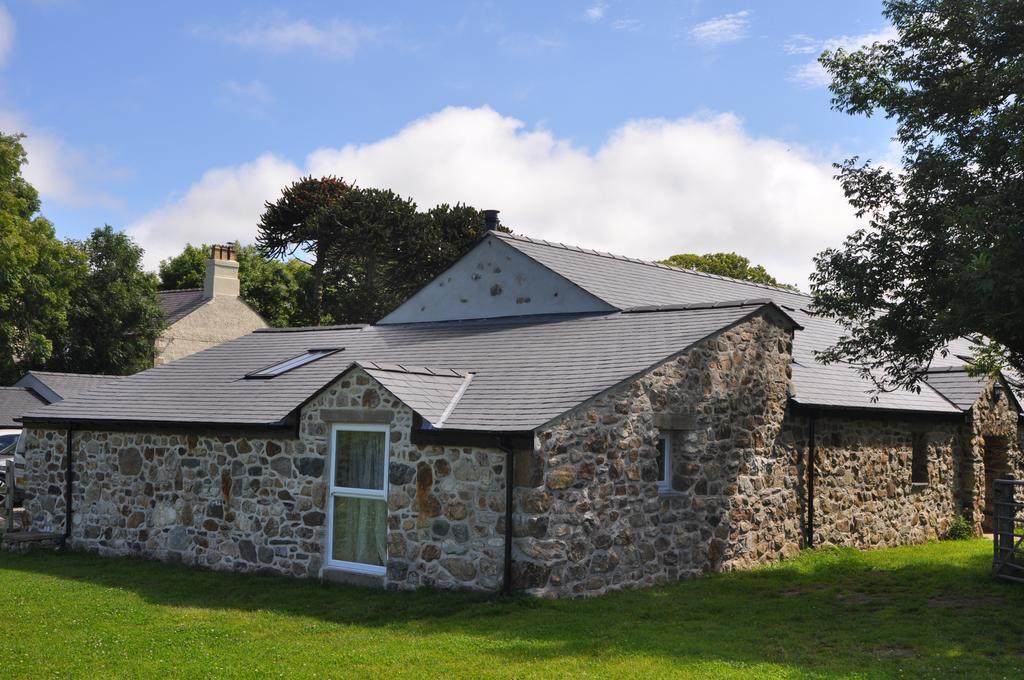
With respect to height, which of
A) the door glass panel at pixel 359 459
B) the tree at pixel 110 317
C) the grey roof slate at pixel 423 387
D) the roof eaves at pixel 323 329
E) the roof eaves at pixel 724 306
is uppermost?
the tree at pixel 110 317

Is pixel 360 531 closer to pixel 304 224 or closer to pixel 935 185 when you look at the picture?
pixel 935 185

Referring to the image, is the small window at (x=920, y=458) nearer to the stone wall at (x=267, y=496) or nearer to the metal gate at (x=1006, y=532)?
the metal gate at (x=1006, y=532)

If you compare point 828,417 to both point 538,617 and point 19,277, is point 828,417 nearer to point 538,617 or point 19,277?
point 538,617

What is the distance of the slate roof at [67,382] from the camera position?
29.8m

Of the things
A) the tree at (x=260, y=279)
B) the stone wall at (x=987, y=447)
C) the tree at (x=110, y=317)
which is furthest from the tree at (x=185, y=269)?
the stone wall at (x=987, y=447)

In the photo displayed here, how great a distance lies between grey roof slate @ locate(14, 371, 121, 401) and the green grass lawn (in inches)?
652

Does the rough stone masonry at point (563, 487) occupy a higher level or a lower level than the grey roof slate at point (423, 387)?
lower

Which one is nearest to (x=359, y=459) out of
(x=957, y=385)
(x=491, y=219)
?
(x=491, y=219)

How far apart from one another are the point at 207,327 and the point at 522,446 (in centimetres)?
3177

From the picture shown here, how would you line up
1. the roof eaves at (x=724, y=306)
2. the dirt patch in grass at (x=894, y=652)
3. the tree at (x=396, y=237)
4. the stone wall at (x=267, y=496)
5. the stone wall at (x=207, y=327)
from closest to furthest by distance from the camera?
the dirt patch in grass at (x=894, y=652) → the stone wall at (x=267, y=496) → the roof eaves at (x=724, y=306) → the stone wall at (x=207, y=327) → the tree at (x=396, y=237)

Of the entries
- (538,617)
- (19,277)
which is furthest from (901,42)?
(19,277)

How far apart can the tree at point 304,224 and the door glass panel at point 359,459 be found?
32.6m

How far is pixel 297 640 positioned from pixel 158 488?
21.2 feet

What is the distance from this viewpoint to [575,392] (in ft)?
41.5
